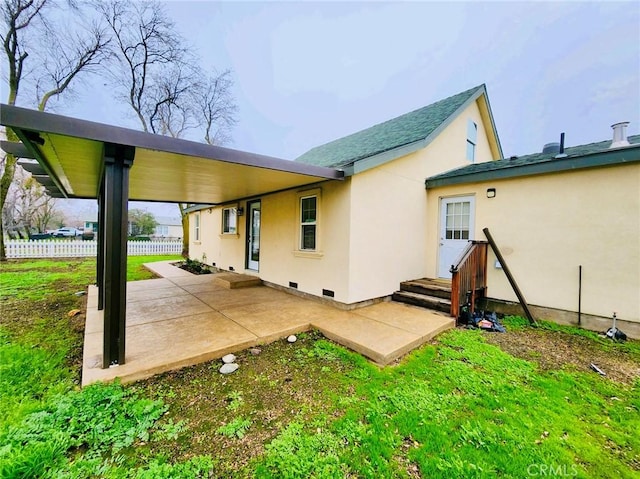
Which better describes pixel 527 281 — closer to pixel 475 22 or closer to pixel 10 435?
pixel 10 435

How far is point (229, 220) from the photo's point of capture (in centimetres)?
960

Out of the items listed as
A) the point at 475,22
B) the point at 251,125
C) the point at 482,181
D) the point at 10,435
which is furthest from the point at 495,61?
the point at 10,435

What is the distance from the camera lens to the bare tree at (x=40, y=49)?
10320 millimetres

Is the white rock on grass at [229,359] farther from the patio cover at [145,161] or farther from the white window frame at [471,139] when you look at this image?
the white window frame at [471,139]

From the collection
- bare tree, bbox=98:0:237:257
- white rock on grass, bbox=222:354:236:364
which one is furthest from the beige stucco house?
bare tree, bbox=98:0:237:257

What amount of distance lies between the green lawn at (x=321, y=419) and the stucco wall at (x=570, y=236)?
1.30 meters

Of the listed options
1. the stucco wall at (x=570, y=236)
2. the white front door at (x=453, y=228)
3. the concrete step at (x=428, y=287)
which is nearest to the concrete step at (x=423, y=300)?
the concrete step at (x=428, y=287)

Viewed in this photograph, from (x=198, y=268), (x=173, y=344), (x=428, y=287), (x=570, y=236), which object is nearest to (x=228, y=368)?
(x=173, y=344)

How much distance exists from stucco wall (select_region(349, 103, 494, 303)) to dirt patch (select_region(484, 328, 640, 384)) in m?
2.21

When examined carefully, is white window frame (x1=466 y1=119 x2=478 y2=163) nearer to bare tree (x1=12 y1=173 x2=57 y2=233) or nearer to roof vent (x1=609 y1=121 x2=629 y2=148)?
roof vent (x1=609 y1=121 x2=629 y2=148)

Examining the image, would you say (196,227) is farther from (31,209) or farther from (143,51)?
(31,209)

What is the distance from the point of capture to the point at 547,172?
200 inches

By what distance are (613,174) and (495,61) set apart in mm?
64934

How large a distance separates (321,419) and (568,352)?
3914mm
